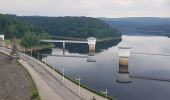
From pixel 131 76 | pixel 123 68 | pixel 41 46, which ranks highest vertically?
pixel 41 46

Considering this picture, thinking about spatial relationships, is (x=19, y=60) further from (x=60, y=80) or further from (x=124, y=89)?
(x=124, y=89)

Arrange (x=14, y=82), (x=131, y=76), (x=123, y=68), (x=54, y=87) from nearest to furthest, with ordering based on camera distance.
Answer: (x=54, y=87)
(x=14, y=82)
(x=131, y=76)
(x=123, y=68)

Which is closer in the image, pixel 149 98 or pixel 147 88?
pixel 149 98

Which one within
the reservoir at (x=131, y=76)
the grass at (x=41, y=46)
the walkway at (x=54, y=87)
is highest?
the grass at (x=41, y=46)

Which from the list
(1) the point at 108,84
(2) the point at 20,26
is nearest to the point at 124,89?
(1) the point at 108,84

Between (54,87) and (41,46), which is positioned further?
(41,46)

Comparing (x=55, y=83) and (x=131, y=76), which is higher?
(x=55, y=83)

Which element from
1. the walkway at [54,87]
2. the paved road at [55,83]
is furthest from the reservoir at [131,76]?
the paved road at [55,83]

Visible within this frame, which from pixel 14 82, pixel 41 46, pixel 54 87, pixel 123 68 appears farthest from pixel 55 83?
pixel 41 46

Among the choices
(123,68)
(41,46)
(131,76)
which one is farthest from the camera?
(41,46)

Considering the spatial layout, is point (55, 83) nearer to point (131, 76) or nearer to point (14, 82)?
point (14, 82)

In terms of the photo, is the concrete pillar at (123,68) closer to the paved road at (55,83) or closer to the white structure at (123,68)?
the white structure at (123,68)
